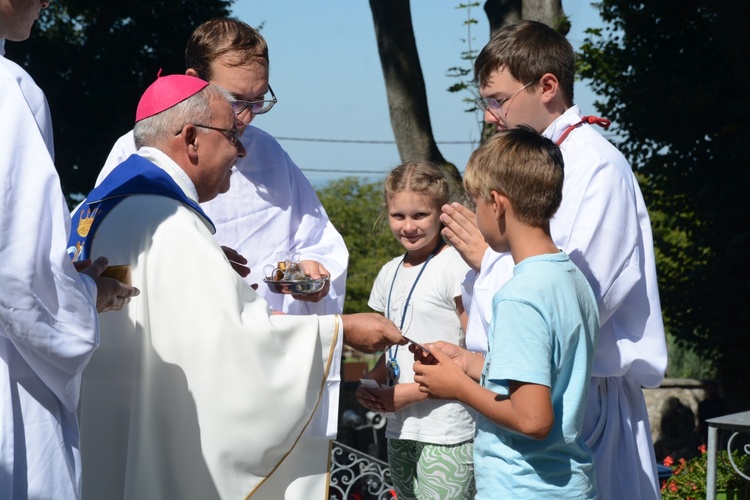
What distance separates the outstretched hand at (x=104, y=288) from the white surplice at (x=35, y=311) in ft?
0.30

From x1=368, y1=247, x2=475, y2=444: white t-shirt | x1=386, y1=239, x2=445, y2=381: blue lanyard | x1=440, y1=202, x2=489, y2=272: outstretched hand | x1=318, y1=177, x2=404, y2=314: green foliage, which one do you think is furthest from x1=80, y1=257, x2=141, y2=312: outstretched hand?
x1=318, y1=177, x2=404, y2=314: green foliage

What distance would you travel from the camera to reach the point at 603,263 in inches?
122

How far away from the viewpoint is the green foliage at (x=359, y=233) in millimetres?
29094

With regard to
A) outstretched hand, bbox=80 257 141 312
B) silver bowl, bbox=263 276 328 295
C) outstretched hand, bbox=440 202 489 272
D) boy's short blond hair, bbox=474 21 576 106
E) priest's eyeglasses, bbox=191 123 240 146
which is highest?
boy's short blond hair, bbox=474 21 576 106

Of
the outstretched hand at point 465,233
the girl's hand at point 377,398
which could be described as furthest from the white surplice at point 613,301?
the girl's hand at point 377,398

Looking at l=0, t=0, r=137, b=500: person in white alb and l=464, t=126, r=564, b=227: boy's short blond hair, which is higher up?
l=464, t=126, r=564, b=227: boy's short blond hair

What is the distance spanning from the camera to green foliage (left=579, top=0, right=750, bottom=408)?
35.7 ft

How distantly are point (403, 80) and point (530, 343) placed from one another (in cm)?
639

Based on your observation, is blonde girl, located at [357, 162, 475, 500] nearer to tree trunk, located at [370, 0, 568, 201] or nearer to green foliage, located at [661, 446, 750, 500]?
green foliage, located at [661, 446, 750, 500]

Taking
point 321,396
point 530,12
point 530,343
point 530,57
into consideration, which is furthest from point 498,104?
point 530,12

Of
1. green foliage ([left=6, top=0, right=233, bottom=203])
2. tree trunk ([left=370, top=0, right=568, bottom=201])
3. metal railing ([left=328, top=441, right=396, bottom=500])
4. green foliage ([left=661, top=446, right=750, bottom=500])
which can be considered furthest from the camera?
green foliage ([left=6, top=0, right=233, bottom=203])

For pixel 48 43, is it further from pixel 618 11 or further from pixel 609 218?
pixel 609 218

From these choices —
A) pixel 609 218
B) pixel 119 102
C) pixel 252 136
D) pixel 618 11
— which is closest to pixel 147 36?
pixel 119 102

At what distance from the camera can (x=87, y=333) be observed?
2570 mm
